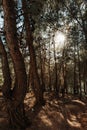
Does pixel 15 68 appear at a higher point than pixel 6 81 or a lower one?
higher

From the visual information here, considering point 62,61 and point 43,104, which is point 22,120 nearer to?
point 43,104

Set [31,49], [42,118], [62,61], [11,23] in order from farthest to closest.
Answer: [62,61], [31,49], [42,118], [11,23]

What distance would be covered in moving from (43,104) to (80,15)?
288 inches

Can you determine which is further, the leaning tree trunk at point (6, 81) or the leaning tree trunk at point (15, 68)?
the leaning tree trunk at point (6, 81)

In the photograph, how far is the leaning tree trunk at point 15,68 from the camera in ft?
29.3

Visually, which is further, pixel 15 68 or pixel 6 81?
pixel 6 81

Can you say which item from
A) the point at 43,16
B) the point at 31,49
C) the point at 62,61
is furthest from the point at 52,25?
the point at 62,61

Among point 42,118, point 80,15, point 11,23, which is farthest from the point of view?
point 80,15

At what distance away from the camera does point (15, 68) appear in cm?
899

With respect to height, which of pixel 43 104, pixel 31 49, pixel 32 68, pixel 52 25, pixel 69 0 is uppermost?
pixel 69 0

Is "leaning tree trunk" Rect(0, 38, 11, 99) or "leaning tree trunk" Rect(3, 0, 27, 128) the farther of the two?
"leaning tree trunk" Rect(0, 38, 11, 99)

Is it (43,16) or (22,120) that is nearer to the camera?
(22,120)

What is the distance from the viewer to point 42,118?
446 inches

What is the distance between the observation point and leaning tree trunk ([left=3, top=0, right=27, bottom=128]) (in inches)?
352
